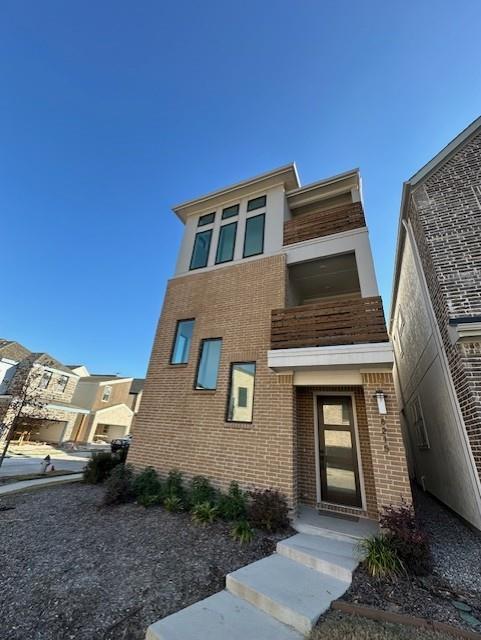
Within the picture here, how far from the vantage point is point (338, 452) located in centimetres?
705

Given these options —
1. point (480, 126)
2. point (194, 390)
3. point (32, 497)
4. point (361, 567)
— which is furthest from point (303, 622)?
Answer: point (480, 126)

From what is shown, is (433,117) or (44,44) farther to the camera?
(44,44)

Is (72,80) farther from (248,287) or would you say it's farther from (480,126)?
(480,126)

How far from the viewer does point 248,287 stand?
8.70m

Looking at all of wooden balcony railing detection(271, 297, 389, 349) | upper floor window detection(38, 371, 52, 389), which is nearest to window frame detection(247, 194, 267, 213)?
wooden balcony railing detection(271, 297, 389, 349)

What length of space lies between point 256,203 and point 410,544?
10.6 meters

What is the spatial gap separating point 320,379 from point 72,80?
54.6 feet

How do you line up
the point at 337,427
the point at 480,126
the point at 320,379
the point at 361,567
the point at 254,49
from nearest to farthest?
1. the point at 361,567
2. the point at 320,379
3. the point at 337,427
4. the point at 480,126
5. the point at 254,49

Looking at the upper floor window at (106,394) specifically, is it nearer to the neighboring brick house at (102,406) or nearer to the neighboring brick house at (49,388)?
the neighboring brick house at (102,406)

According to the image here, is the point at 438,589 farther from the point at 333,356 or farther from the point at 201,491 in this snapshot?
the point at 201,491

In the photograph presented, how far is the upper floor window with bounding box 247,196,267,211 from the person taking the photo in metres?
10.3

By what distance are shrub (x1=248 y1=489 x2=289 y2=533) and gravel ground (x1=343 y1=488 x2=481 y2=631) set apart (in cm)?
178

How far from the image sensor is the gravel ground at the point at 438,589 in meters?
3.05

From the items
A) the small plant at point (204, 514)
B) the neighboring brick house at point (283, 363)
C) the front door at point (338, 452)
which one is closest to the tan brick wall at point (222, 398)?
the neighboring brick house at point (283, 363)
